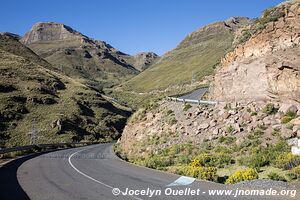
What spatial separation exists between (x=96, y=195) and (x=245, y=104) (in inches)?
678

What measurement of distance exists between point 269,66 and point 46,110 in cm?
5943

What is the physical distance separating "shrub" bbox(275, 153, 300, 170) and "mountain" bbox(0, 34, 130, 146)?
45.6 metres

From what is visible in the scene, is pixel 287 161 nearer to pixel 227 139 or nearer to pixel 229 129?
pixel 227 139

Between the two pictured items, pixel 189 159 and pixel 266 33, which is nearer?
pixel 189 159

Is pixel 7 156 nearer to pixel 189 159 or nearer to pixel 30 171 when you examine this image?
pixel 30 171

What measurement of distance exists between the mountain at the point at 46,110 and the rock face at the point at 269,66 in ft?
120

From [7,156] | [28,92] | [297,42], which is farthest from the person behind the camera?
[28,92]

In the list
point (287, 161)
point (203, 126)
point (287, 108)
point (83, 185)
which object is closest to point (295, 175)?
point (287, 161)

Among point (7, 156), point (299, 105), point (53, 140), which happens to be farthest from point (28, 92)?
point (299, 105)

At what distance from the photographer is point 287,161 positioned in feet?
52.6

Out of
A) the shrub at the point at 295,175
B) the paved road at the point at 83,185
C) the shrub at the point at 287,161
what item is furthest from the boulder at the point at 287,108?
the paved road at the point at 83,185

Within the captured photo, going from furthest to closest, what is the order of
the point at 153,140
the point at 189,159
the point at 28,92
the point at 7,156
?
the point at 28,92, the point at 153,140, the point at 7,156, the point at 189,159

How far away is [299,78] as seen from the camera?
23188 mm

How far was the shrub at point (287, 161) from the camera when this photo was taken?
15742 mm
